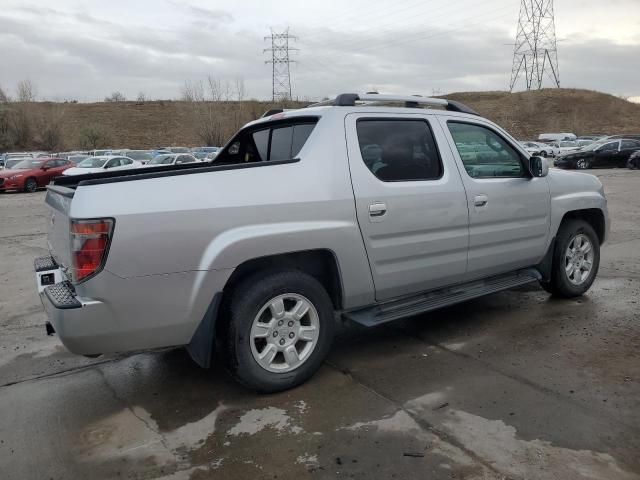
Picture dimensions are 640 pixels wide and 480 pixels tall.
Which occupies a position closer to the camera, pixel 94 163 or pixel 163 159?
pixel 94 163

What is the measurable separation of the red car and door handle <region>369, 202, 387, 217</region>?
2321cm

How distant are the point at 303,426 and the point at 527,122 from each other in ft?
260

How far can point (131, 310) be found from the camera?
3227 mm

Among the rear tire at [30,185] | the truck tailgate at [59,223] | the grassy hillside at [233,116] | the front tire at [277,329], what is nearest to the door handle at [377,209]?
the front tire at [277,329]

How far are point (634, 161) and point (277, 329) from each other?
29.1m

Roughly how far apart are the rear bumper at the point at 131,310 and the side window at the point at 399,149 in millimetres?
1417

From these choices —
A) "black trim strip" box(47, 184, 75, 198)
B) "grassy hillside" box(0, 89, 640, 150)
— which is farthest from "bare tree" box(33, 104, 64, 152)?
"black trim strip" box(47, 184, 75, 198)

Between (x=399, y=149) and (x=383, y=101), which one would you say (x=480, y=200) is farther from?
(x=383, y=101)

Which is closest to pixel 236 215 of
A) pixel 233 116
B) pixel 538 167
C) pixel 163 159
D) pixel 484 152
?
pixel 484 152

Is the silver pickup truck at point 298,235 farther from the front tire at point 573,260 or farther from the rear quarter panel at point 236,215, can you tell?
the front tire at point 573,260

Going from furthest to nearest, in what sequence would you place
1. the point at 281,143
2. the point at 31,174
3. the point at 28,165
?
the point at 28,165 → the point at 31,174 → the point at 281,143

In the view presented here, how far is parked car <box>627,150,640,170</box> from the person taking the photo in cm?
2762

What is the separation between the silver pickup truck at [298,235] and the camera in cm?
319

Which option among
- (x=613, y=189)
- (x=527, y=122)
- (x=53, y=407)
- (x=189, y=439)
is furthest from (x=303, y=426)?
(x=527, y=122)
